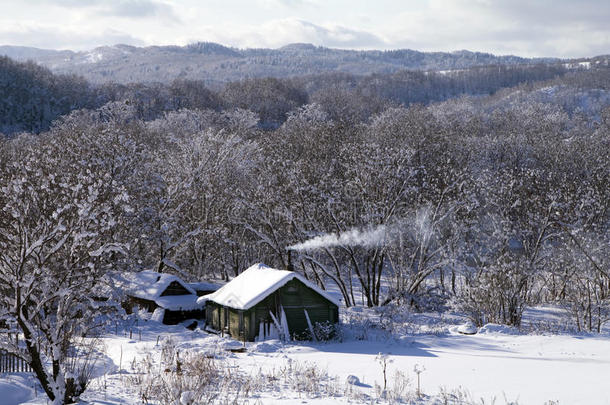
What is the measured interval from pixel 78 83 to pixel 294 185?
412 feet

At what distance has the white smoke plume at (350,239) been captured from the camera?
35.2 m

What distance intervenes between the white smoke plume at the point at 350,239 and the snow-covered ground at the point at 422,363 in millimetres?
7160

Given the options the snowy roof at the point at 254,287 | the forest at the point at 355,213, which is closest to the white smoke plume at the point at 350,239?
the forest at the point at 355,213

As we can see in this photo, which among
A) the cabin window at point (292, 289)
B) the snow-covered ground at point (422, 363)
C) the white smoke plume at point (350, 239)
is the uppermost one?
the white smoke plume at point (350, 239)

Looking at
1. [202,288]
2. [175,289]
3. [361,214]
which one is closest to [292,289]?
[175,289]

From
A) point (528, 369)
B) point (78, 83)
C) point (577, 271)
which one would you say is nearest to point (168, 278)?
point (528, 369)

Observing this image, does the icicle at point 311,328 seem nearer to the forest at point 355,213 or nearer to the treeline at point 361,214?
the forest at point 355,213

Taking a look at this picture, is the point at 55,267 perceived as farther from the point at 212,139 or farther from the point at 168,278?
the point at 212,139

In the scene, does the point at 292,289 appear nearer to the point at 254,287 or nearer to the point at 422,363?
the point at 254,287

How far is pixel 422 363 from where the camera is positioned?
20.3 metres

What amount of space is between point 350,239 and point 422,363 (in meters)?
15.8

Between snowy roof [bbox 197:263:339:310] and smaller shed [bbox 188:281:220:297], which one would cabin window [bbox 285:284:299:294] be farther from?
smaller shed [bbox 188:281:220:297]

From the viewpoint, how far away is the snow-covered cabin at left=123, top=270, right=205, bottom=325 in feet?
108

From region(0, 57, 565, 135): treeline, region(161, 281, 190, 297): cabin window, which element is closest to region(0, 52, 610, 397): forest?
region(161, 281, 190, 297): cabin window
